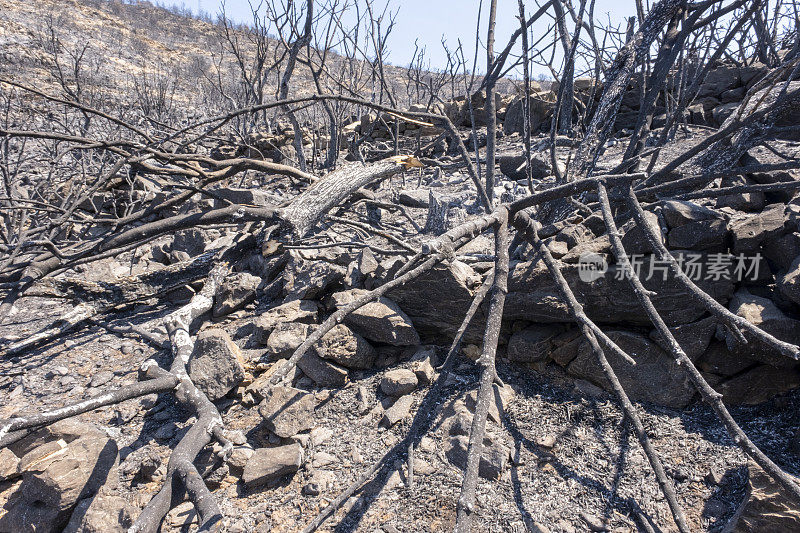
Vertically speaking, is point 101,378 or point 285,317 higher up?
point 285,317

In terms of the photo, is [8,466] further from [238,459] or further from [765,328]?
[765,328]

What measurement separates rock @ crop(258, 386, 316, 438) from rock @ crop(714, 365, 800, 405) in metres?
1.73

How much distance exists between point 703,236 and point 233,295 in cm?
263

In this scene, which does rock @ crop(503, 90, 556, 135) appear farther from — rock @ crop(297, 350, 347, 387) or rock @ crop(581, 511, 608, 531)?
rock @ crop(581, 511, 608, 531)

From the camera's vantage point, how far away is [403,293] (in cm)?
218

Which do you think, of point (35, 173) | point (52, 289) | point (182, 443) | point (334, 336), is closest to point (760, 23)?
point (334, 336)

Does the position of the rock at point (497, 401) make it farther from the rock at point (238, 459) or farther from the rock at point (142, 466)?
the rock at point (142, 466)

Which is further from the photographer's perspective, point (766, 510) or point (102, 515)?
point (102, 515)

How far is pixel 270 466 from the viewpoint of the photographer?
5.32ft

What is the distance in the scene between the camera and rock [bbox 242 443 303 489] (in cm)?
161

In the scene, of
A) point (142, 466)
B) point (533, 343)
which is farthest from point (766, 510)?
point (142, 466)

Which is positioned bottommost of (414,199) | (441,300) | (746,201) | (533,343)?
(533,343)

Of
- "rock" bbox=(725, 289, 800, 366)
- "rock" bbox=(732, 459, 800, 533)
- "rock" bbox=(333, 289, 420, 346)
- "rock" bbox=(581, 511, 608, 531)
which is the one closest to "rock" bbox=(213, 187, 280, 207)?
"rock" bbox=(333, 289, 420, 346)

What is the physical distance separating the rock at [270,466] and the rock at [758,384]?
1736 millimetres
